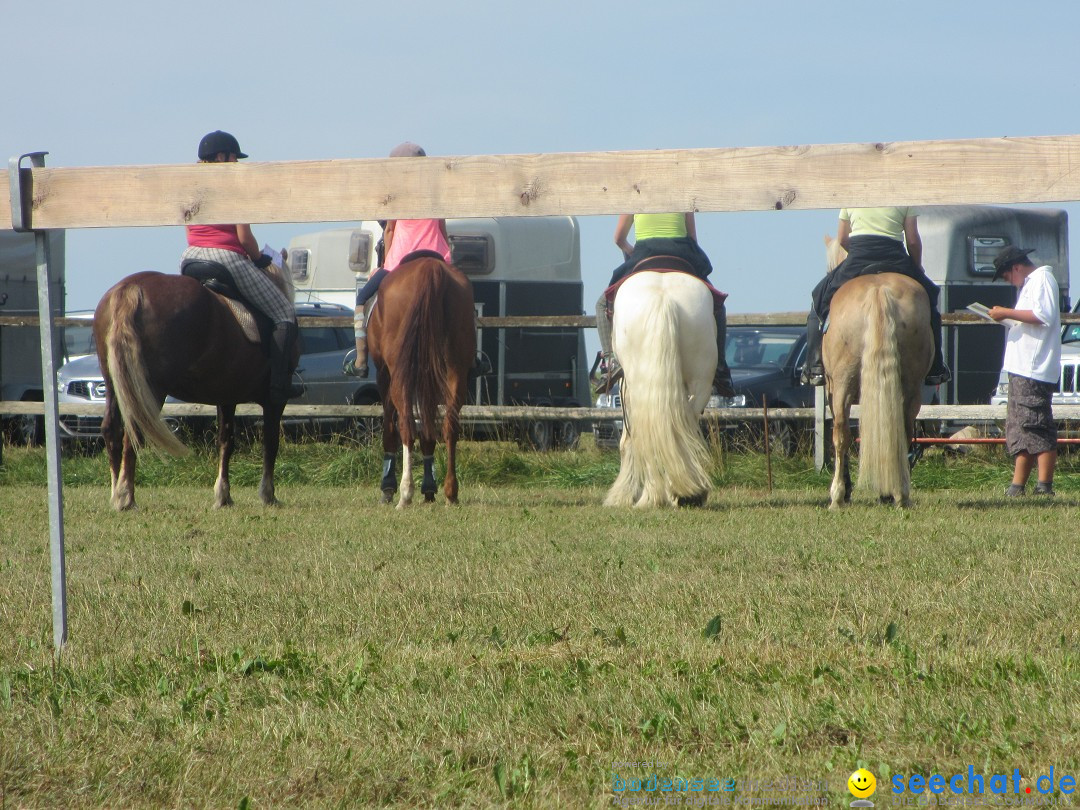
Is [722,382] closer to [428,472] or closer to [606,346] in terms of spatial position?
[606,346]

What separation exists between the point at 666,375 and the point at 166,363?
11.6 feet

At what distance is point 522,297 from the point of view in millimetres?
17609

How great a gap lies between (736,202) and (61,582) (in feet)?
8.47

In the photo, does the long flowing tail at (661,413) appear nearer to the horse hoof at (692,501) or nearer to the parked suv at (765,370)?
the horse hoof at (692,501)

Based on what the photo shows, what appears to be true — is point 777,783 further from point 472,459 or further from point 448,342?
point 472,459

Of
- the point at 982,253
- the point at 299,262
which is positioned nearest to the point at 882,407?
the point at 982,253

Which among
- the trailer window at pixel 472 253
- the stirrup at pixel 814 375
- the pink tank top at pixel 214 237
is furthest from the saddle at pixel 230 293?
the trailer window at pixel 472 253

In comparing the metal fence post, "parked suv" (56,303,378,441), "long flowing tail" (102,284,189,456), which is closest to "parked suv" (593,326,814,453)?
the metal fence post

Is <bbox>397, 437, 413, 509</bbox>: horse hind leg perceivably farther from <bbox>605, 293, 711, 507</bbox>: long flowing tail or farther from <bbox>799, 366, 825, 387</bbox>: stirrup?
<bbox>799, 366, 825, 387</bbox>: stirrup

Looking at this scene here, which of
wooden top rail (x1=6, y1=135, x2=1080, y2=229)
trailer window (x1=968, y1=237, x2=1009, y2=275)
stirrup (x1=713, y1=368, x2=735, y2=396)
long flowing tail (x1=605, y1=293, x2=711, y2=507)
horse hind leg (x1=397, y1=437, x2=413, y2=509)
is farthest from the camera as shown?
trailer window (x1=968, y1=237, x2=1009, y2=275)

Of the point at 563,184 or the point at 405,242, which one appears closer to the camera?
the point at 563,184

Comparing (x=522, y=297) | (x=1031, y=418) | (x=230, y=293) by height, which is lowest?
(x=1031, y=418)

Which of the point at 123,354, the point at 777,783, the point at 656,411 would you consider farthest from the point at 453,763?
the point at 123,354

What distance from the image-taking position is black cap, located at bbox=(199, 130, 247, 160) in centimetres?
909
